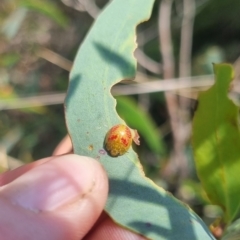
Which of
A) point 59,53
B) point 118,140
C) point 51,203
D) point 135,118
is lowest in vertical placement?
point 59,53

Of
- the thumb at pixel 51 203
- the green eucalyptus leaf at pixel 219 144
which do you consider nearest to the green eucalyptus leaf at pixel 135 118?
the thumb at pixel 51 203

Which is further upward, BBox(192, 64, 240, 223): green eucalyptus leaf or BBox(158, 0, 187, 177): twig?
BBox(192, 64, 240, 223): green eucalyptus leaf

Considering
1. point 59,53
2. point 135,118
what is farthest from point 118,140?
point 59,53

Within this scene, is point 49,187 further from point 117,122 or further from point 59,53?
point 59,53

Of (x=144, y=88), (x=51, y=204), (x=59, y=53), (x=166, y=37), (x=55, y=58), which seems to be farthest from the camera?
(x=59, y=53)

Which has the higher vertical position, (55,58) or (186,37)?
(186,37)

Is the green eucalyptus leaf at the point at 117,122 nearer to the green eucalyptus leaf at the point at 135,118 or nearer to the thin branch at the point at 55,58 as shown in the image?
the green eucalyptus leaf at the point at 135,118

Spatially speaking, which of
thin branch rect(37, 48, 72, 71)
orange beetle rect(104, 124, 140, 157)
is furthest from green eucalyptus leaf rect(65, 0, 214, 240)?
thin branch rect(37, 48, 72, 71)

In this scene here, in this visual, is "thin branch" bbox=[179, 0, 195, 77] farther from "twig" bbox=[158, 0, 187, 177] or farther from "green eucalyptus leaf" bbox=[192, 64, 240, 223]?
"green eucalyptus leaf" bbox=[192, 64, 240, 223]
